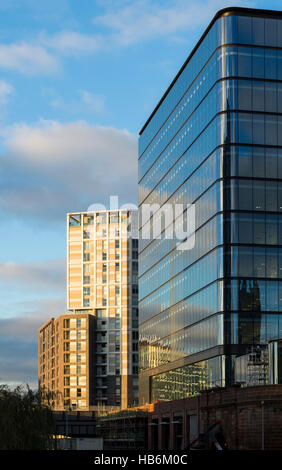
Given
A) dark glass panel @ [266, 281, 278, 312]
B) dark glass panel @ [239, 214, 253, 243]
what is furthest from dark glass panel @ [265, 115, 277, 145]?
dark glass panel @ [266, 281, 278, 312]

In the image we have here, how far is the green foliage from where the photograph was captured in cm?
6091

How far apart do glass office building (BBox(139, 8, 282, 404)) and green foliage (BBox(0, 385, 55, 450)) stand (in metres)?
34.4

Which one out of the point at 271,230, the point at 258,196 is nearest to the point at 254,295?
the point at 271,230

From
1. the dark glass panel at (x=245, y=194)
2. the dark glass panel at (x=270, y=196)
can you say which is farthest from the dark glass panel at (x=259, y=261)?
the dark glass panel at (x=270, y=196)

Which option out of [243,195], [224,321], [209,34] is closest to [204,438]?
[224,321]

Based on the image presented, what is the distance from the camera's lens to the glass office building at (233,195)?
329 ft

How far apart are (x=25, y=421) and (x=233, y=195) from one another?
47.5 meters

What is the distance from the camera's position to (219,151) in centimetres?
10350

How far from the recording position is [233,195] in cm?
10206

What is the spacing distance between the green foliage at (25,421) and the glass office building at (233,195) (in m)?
34.4

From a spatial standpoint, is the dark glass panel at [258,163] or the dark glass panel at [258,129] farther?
the dark glass panel at [258,129]

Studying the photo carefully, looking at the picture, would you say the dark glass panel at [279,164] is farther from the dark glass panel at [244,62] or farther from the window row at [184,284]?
the window row at [184,284]

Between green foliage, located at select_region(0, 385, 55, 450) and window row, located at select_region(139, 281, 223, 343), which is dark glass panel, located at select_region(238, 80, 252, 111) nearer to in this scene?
window row, located at select_region(139, 281, 223, 343)

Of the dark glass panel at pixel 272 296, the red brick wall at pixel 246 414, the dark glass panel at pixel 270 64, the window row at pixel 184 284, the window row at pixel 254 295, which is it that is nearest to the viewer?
the red brick wall at pixel 246 414
